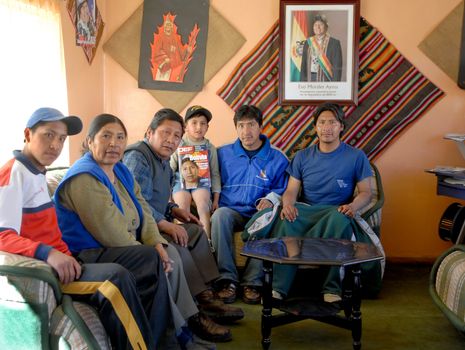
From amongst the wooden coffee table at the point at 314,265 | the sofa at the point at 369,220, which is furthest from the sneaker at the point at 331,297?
the sofa at the point at 369,220

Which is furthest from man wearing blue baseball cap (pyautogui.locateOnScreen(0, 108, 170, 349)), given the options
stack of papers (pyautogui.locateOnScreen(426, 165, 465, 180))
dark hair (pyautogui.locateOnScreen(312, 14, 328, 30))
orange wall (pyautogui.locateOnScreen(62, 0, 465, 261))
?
dark hair (pyautogui.locateOnScreen(312, 14, 328, 30))

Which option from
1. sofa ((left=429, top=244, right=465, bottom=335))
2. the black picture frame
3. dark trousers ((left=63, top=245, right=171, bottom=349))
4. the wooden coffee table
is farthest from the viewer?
the black picture frame

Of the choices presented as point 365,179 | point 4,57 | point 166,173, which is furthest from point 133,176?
point 365,179

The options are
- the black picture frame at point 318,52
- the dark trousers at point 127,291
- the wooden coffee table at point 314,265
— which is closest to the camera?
the dark trousers at point 127,291

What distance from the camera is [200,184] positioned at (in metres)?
4.01

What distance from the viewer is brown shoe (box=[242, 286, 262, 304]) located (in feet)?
11.5

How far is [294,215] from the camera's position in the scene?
3.64 m

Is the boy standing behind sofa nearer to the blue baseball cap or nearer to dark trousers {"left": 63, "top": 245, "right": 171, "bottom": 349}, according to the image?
dark trousers {"left": 63, "top": 245, "right": 171, "bottom": 349}

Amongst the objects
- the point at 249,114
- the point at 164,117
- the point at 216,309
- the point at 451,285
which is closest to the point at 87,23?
the point at 249,114

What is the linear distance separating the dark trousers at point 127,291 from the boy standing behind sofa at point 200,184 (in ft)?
4.88

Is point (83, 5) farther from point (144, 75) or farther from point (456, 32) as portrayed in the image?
point (456, 32)

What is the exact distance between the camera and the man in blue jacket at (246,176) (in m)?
3.77

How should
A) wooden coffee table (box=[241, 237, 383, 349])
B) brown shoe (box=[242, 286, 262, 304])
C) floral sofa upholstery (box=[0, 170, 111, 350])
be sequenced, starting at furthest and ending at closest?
brown shoe (box=[242, 286, 262, 304]), wooden coffee table (box=[241, 237, 383, 349]), floral sofa upholstery (box=[0, 170, 111, 350])

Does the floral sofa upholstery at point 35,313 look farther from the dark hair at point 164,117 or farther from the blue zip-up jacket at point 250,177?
the blue zip-up jacket at point 250,177
